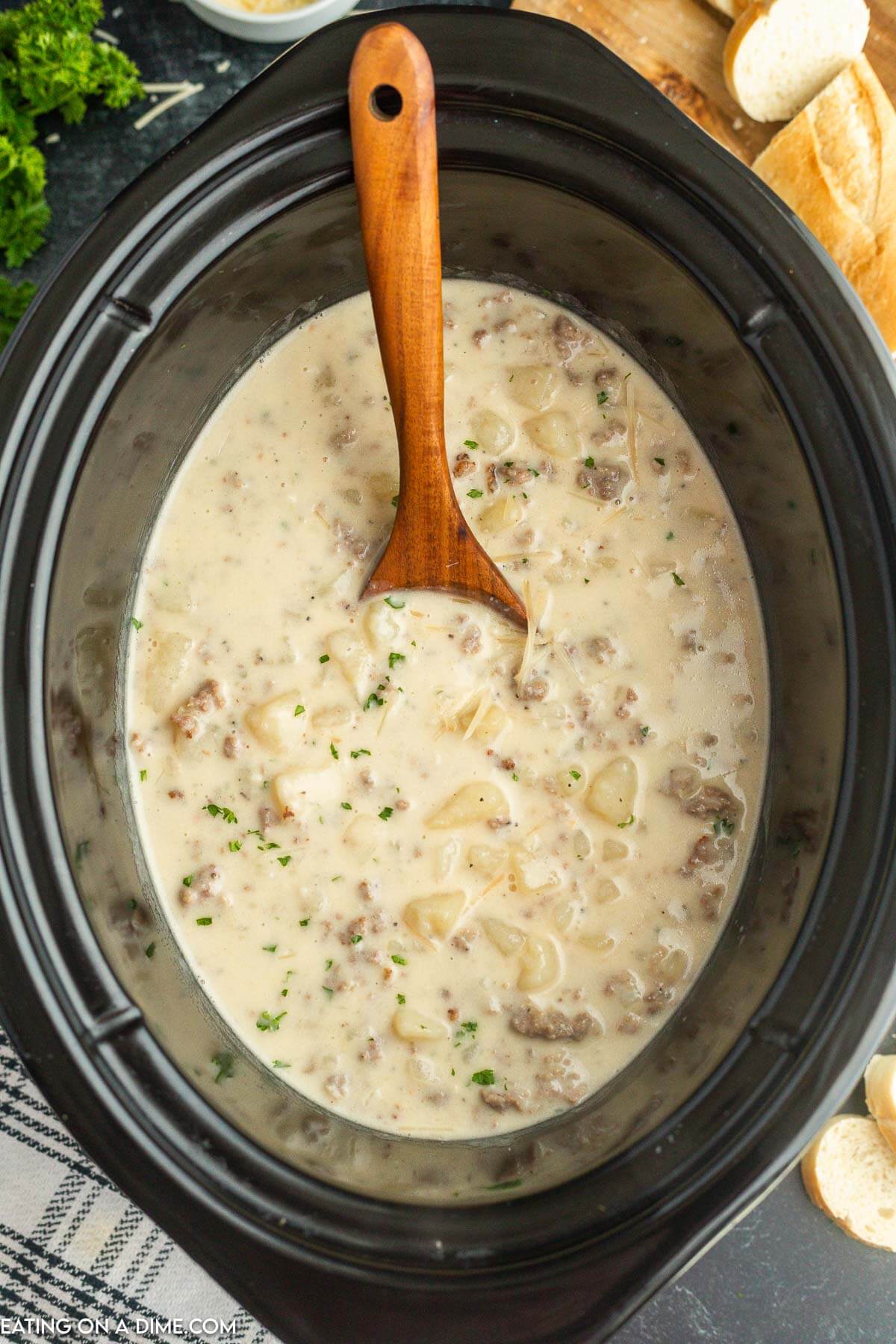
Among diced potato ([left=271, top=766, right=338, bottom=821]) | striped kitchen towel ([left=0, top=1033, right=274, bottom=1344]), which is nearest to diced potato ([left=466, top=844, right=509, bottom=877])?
diced potato ([left=271, top=766, right=338, bottom=821])

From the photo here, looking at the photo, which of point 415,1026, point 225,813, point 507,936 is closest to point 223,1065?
point 415,1026

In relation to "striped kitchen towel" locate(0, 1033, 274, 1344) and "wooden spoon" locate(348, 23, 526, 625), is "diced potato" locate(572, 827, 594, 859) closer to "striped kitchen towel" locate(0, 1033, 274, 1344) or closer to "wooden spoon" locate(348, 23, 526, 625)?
"wooden spoon" locate(348, 23, 526, 625)

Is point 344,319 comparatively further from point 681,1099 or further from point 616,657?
point 681,1099

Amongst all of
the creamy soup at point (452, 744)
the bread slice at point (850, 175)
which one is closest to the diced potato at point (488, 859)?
the creamy soup at point (452, 744)

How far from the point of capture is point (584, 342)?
2305 mm

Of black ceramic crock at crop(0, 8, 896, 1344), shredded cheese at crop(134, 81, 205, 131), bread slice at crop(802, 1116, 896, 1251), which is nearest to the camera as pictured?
black ceramic crock at crop(0, 8, 896, 1344)

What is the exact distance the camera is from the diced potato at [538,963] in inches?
84.1

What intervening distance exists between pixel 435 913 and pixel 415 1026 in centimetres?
22

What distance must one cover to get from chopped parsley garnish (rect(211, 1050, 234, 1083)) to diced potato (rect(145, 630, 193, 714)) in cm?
66

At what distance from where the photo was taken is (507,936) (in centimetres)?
214

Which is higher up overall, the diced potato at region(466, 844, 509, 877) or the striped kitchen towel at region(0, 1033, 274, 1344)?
the diced potato at region(466, 844, 509, 877)

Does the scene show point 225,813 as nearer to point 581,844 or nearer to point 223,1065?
point 223,1065

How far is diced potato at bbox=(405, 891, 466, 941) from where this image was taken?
83.7 inches

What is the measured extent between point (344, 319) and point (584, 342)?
0.49m
